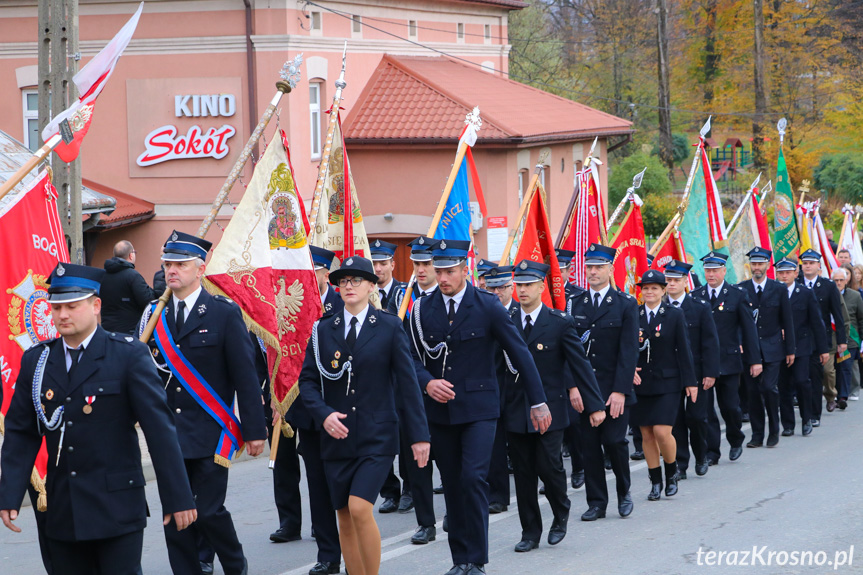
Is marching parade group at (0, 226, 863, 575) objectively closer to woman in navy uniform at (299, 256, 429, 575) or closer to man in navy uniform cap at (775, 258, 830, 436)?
woman in navy uniform at (299, 256, 429, 575)

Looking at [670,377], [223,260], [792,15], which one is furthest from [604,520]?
[792,15]

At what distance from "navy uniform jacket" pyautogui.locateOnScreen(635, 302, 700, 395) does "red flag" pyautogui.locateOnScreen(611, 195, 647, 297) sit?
2.52 m

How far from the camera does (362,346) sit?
265 inches

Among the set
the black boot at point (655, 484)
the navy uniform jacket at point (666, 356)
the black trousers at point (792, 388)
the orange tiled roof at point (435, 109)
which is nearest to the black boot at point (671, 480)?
the black boot at point (655, 484)

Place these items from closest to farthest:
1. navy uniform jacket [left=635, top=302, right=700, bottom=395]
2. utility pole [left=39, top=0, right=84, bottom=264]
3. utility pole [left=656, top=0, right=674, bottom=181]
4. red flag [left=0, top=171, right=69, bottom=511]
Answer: red flag [left=0, top=171, right=69, bottom=511] → navy uniform jacket [left=635, top=302, right=700, bottom=395] → utility pole [left=39, top=0, right=84, bottom=264] → utility pole [left=656, top=0, right=674, bottom=181]

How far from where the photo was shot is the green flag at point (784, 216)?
1719cm

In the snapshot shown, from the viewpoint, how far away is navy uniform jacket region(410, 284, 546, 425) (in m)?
7.43

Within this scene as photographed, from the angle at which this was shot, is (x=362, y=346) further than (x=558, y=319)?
No

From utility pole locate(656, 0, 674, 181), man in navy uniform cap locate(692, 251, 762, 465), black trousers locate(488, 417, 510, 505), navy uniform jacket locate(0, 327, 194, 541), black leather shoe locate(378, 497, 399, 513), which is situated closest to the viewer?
navy uniform jacket locate(0, 327, 194, 541)

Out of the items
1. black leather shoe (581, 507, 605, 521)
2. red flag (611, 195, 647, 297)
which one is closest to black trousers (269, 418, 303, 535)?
black leather shoe (581, 507, 605, 521)

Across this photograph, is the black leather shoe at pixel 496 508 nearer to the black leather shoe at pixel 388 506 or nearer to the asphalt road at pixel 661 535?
the asphalt road at pixel 661 535

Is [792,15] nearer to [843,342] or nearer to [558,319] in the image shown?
[843,342]

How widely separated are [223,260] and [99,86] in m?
1.93

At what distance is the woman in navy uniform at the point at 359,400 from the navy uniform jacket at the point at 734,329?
234 inches
